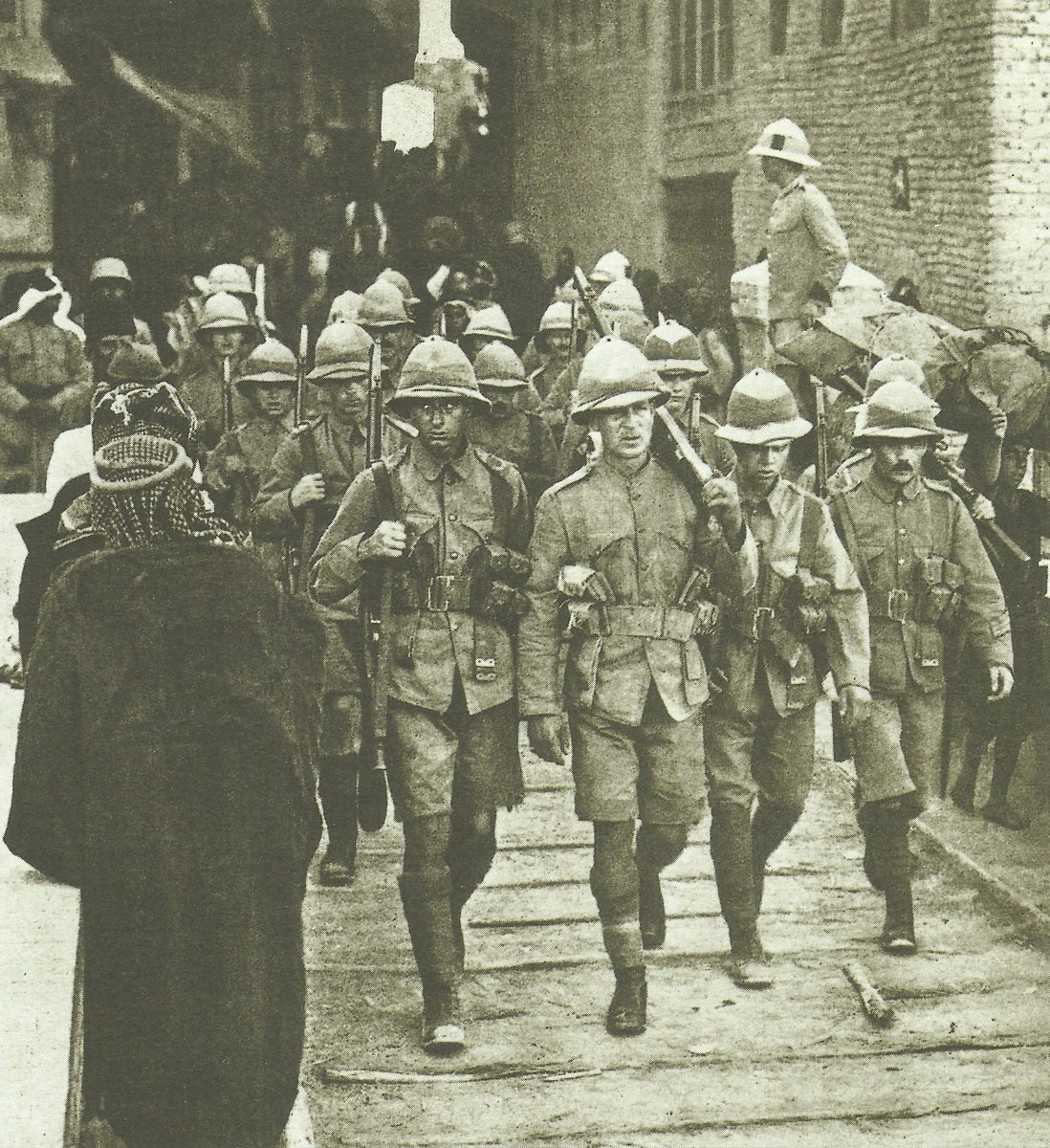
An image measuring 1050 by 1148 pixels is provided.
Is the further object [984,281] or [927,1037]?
[984,281]

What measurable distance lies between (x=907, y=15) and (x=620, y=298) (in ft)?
23.8

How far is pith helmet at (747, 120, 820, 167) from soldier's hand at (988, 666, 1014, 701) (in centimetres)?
518

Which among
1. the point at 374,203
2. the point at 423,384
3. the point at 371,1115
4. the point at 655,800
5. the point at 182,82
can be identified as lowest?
the point at 371,1115

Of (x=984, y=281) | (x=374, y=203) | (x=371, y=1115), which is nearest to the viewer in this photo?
(x=371, y=1115)

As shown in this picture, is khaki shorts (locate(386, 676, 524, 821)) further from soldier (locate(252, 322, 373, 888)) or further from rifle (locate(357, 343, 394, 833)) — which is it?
soldier (locate(252, 322, 373, 888))

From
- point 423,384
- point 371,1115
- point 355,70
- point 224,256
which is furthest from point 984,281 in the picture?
point 355,70

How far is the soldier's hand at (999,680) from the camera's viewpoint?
794 cm

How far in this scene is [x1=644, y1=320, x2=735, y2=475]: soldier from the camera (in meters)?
10.7

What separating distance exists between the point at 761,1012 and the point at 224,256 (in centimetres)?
1545

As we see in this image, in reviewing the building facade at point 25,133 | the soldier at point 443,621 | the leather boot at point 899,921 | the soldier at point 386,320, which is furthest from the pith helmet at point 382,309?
the building facade at point 25,133

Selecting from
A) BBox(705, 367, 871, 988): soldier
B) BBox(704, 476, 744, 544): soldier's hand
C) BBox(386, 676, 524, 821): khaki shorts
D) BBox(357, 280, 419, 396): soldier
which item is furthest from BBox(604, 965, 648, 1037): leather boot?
BBox(357, 280, 419, 396): soldier

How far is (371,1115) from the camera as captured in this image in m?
6.52

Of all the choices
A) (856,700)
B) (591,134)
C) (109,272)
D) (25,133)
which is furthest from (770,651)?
(591,134)

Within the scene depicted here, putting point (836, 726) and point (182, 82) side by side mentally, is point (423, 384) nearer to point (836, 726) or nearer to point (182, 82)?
point (836, 726)
